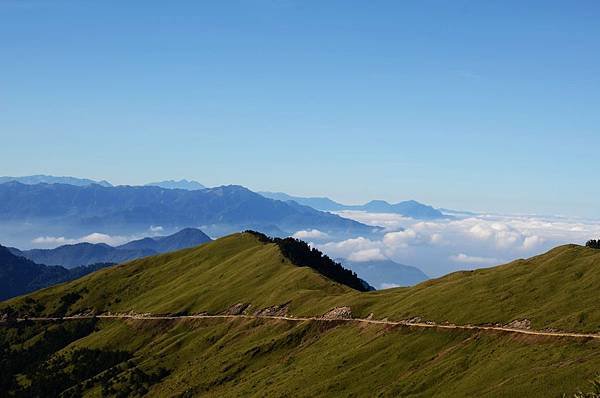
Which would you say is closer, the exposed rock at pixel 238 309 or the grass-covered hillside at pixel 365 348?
the grass-covered hillside at pixel 365 348

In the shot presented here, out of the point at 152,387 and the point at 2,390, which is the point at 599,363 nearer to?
the point at 152,387

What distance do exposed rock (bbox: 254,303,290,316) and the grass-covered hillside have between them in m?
2.08

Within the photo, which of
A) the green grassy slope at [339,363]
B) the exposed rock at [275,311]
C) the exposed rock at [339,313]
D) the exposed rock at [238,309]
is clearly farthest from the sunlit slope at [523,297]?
the exposed rock at [238,309]

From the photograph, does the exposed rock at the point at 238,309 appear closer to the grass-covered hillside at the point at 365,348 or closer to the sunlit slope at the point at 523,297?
the grass-covered hillside at the point at 365,348

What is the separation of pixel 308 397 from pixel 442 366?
85.8 ft

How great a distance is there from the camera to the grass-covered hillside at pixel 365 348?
92.3 m

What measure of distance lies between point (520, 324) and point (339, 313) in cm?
5186

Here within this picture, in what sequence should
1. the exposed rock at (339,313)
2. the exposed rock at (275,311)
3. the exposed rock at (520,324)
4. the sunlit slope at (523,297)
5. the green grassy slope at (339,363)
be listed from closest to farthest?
1. the green grassy slope at (339,363)
2. the sunlit slope at (523,297)
3. the exposed rock at (520,324)
4. the exposed rock at (339,313)
5. the exposed rock at (275,311)

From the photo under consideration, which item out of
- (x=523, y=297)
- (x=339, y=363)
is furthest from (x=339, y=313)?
(x=523, y=297)

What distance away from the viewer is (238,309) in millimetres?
182000

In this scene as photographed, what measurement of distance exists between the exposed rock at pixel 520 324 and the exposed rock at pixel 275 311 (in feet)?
234

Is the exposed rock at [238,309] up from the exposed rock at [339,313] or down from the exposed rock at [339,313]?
down

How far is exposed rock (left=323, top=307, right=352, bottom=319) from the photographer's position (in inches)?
5669

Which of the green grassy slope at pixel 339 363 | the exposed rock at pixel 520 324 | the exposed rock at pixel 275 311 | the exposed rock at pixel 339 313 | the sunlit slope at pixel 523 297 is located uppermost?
the sunlit slope at pixel 523 297
